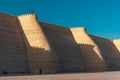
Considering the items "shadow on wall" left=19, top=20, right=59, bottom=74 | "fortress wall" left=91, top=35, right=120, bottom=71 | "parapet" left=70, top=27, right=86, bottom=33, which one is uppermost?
"parapet" left=70, top=27, right=86, bottom=33

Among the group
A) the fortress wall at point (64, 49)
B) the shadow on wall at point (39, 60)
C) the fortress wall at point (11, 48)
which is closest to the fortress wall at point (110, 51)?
the fortress wall at point (64, 49)

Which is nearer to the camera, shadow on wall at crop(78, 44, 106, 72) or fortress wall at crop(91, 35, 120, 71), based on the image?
shadow on wall at crop(78, 44, 106, 72)

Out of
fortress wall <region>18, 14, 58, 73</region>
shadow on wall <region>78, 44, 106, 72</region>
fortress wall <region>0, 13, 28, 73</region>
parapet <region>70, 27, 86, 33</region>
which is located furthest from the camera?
parapet <region>70, 27, 86, 33</region>

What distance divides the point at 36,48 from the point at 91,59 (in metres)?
14.7

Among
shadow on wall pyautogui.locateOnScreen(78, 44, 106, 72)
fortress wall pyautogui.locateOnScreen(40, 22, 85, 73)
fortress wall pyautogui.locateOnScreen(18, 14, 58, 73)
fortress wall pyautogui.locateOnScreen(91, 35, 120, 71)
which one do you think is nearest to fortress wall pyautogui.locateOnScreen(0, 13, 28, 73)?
fortress wall pyautogui.locateOnScreen(18, 14, 58, 73)

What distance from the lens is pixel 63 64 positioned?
1886 inches

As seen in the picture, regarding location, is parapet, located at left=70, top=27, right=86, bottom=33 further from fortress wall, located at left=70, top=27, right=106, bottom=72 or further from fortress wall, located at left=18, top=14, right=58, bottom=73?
fortress wall, located at left=18, top=14, right=58, bottom=73

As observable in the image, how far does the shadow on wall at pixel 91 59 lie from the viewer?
5281 centimetres

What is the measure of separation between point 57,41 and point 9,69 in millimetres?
14693

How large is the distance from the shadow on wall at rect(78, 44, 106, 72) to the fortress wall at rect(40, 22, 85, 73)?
39.0 inches

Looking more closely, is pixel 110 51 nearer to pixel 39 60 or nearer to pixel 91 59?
pixel 91 59

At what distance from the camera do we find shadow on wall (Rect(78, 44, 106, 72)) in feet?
173

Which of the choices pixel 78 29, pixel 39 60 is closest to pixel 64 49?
pixel 78 29

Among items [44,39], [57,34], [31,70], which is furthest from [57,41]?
[31,70]
